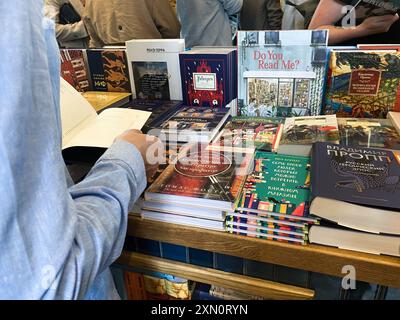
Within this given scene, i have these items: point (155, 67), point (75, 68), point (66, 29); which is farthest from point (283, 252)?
point (66, 29)

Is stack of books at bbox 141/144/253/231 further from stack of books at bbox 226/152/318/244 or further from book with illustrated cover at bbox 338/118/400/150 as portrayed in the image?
book with illustrated cover at bbox 338/118/400/150

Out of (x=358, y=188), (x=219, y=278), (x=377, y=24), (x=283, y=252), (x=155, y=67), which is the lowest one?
(x=219, y=278)

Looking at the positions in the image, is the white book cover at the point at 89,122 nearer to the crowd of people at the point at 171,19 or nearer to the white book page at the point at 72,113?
the white book page at the point at 72,113

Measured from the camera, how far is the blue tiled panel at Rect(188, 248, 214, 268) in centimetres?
80

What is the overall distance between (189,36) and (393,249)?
1.57 meters

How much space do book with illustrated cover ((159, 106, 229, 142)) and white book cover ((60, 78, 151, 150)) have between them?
0.26ft

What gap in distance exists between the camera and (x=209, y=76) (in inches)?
43.1

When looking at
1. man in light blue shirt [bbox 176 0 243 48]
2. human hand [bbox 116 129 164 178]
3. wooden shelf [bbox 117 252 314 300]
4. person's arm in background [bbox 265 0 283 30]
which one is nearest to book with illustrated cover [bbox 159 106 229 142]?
human hand [bbox 116 129 164 178]

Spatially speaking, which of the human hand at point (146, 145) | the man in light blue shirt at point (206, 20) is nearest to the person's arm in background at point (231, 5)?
the man in light blue shirt at point (206, 20)

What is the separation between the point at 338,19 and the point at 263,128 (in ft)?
1.75

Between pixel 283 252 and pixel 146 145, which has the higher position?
pixel 146 145

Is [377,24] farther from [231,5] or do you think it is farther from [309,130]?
[231,5]

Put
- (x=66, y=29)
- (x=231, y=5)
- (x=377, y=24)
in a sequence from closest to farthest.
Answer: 1. (x=377, y=24)
2. (x=231, y=5)
3. (x=66, y=29)

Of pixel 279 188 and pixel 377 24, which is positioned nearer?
pixel 279 188
